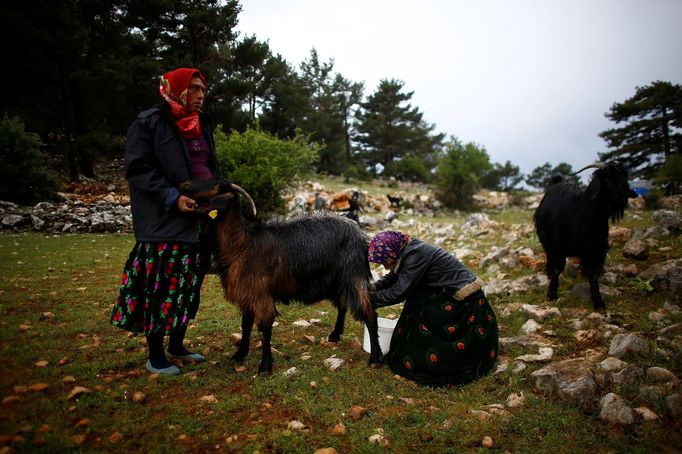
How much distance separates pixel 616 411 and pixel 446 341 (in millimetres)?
1325

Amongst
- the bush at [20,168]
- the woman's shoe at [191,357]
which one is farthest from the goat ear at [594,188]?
the bush at [20,168]

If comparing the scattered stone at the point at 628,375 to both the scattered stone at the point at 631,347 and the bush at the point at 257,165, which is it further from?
the bush at the point at 257,165

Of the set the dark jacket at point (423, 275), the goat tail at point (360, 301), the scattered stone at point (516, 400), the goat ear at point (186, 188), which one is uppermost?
the goat ear at point (186, 188)

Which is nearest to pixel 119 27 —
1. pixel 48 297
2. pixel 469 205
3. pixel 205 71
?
pixel 205 71

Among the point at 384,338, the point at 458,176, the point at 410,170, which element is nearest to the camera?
the point at 384,338

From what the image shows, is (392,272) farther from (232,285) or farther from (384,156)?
(384,156)

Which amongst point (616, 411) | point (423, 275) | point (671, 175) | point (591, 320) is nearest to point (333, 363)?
point (423, 275)

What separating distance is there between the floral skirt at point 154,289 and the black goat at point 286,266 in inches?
16.9

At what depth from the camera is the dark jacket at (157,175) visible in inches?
125

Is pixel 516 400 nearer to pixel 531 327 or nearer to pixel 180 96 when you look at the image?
pixel 531 327

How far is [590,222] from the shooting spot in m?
5.41

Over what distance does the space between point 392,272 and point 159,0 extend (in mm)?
19486

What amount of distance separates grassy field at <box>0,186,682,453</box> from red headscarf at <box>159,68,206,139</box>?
2.23 m

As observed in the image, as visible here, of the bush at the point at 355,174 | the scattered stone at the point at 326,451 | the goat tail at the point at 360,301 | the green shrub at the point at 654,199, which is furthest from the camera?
the bush at the point at 355,174
